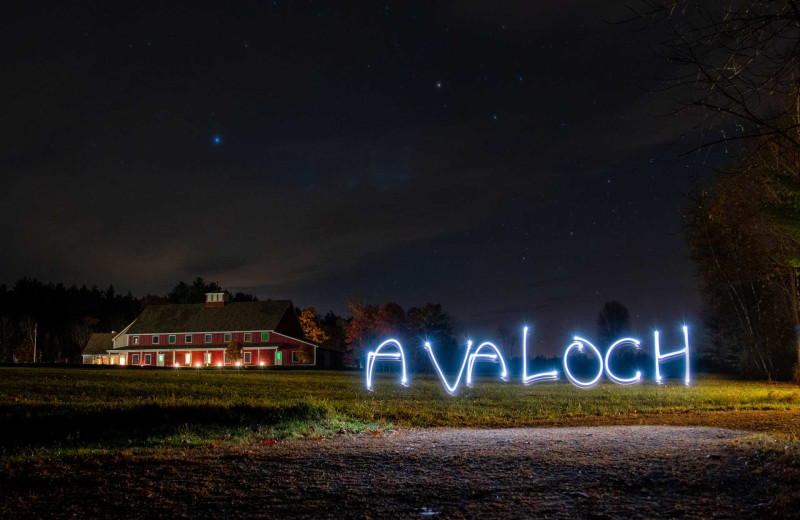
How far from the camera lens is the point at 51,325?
110125 mm

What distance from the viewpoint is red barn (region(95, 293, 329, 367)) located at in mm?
69062

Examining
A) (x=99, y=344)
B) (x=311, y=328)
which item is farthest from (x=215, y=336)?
(x=99, y=344)

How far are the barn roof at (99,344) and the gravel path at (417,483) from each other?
87361mm

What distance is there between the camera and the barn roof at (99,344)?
3457 inches

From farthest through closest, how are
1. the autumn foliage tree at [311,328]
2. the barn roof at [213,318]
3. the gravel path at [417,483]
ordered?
the autumn foliage tree at [311,328], the barn roof at [213,318], the gravel path at [417,483]

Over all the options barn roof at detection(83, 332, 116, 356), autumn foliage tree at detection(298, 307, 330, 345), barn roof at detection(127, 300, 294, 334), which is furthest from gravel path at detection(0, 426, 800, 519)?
barn roof at detection(83, 332, 116, 356)

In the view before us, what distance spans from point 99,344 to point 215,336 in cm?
2792

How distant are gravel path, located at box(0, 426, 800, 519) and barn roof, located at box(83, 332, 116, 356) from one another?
87.4 m

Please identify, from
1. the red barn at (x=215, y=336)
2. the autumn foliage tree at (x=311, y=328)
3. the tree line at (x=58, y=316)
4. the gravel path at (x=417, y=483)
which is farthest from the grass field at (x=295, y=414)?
the tree line at (x=58, y=316)

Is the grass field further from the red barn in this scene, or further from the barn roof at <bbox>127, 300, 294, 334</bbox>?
the barn roof at <bbox>127, 300, 294, 334</bbox>

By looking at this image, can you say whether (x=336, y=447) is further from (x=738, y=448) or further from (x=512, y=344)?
(x=512, y=344)

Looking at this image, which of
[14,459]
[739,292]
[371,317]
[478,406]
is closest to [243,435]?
[14,459]

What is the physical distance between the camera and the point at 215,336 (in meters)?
71.5

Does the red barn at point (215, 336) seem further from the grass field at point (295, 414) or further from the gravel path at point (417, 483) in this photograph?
the gravel path at point (417, 483)
